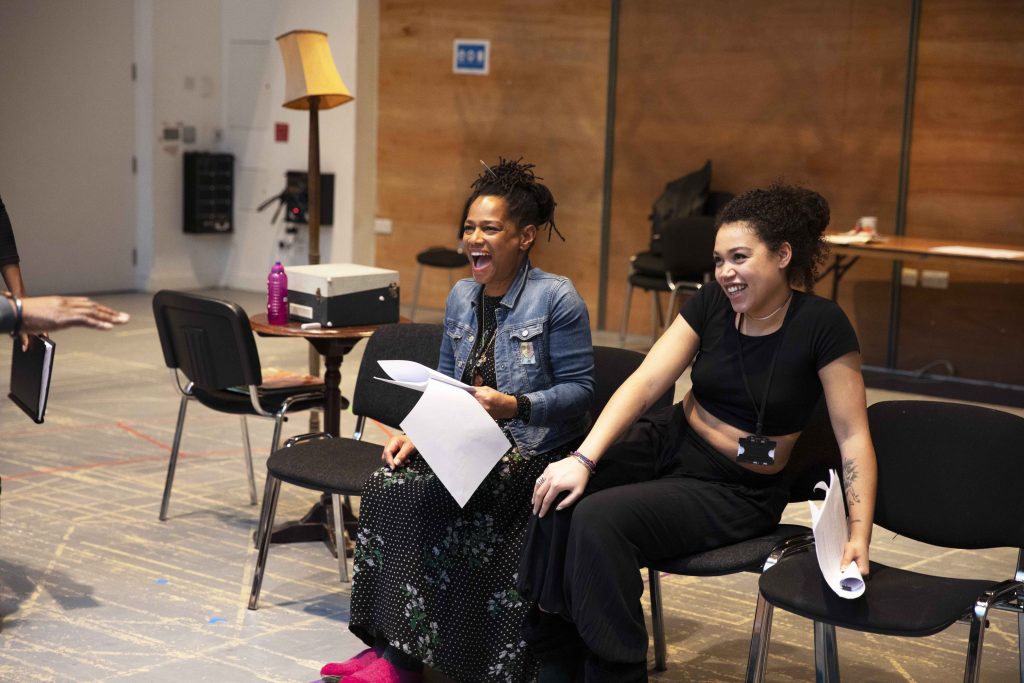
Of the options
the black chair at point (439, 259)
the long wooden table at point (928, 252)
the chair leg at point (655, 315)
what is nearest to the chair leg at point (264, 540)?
the long wooden table at point (928, 252)

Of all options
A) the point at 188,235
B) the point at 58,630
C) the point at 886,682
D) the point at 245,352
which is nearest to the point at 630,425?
the point at 886,682

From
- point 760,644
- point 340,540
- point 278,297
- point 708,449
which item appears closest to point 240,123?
point 278,297

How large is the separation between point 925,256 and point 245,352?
13.8 ft

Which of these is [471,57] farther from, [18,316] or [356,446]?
[18,316]

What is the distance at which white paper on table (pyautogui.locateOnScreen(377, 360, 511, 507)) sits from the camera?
294 centimetres

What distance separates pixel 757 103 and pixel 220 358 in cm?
526

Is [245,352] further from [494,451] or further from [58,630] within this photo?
[494,451]

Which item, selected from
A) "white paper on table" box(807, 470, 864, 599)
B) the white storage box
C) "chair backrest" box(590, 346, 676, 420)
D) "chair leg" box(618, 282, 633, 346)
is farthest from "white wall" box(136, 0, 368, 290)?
"white paper on table" box(807, 470, 864, 599)

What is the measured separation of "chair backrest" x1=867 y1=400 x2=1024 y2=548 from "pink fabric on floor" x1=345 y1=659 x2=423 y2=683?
1.19 metres

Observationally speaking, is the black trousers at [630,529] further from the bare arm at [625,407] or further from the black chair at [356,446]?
the black chair at [356,446]

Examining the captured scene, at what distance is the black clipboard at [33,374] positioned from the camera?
3.42 meters

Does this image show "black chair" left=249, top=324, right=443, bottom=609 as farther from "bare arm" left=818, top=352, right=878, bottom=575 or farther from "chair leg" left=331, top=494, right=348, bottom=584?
"bare arm" left=818, top=352, right=878, bottom=575

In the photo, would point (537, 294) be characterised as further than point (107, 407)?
No

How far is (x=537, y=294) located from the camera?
3227mm
